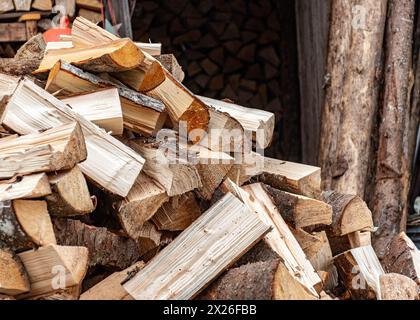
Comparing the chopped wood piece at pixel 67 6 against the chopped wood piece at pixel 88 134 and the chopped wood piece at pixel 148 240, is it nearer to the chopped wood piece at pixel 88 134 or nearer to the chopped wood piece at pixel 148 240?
the chopped wood piece at pixel 88 134

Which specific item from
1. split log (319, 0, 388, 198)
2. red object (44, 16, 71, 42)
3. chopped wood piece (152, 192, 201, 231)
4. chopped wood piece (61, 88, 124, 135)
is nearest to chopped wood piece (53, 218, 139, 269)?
chopped wood piece (152, 192, 201, 231)

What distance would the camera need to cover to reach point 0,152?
2.50m

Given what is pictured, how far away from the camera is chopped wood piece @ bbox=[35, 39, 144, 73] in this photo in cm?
276

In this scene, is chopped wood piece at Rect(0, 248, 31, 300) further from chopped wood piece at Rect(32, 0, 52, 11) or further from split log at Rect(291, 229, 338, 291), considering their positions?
chopped wood piece at Rect(32, 0, 52, 11)

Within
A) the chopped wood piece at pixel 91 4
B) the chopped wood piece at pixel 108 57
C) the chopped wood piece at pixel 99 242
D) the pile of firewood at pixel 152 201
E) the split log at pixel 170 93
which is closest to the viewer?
the pile of firewood at pixel 152 201

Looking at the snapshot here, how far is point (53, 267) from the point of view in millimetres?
2289

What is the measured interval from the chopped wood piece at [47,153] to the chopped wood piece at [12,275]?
266 mm

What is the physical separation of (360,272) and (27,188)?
1220 millimetres

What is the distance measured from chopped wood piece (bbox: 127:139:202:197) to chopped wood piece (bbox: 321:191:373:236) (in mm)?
653

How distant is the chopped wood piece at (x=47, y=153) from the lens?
7.73 feet

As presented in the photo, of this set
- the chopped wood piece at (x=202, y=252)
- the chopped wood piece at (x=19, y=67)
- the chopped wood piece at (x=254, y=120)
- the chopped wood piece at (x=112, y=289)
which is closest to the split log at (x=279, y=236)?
the chopped wood piece at (x=202, y=252)

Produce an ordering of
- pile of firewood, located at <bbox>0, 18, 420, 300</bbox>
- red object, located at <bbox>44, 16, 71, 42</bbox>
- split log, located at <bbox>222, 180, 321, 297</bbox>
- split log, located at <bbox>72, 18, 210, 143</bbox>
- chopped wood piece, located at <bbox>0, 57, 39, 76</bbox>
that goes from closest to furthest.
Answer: pile of firewood, located at <bbox>0, 18, 420, 300</bbox> → split log, located at <bbox>222, 180, 321, 297</bbox> → split log, located at <bbox>72, 18, 210, 143</bbox> → chopped wood piece, located at <bbox>0, 57, 39, 76</bbox> → red object, located at <bbox>44, 16, 71, 42</bbox>
